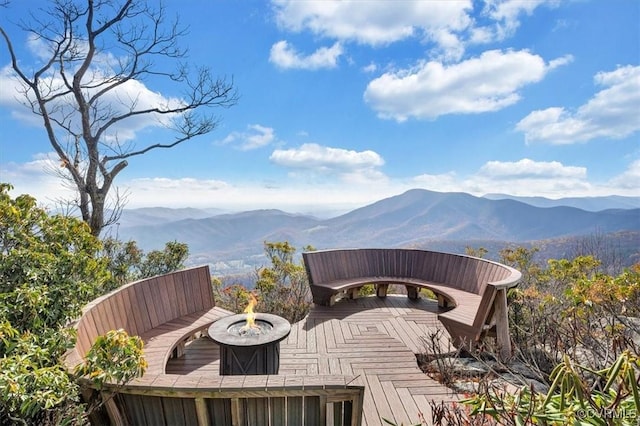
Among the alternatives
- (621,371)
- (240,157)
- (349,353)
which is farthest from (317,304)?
(240,157)

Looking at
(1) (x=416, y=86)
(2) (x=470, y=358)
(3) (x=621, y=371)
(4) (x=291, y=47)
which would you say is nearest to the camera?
(3) (x=621, y=371)

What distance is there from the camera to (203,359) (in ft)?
14.3

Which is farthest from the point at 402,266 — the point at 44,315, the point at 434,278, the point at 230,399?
the point at 44,315

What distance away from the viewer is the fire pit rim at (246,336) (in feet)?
10.5

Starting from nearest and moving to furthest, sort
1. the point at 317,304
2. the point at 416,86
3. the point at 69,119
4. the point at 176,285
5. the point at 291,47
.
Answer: the point at 176,285 → the point at 317,304 → the point at 69,119 → the point at 291,47 → the point at 416,86

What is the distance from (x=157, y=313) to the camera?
14.2 feet

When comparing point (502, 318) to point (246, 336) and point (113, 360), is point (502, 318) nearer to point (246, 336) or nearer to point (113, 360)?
point (246, 336)

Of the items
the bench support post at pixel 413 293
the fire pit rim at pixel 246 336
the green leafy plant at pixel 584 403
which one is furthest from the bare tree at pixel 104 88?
the green leafy plant at pixel 584 403

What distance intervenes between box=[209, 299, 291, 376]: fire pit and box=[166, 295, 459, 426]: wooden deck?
0.69 meters

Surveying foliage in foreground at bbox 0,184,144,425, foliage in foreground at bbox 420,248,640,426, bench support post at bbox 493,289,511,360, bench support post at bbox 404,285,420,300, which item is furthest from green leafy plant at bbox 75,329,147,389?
bench support post at bbox 404,285,420,300

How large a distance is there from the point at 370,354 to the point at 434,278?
300 cm

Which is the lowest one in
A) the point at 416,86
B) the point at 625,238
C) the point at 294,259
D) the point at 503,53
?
the point at 625,238

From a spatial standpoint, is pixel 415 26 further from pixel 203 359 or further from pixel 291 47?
pixel 203 359

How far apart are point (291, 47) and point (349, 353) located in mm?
8382
